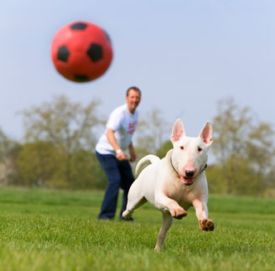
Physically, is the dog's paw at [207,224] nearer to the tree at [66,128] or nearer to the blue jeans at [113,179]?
the blue jeans at [113,179]

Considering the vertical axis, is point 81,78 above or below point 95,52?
below

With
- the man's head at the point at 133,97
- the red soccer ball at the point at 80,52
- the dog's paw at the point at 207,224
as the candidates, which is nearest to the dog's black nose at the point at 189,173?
the dog's paw at the point at 207,224

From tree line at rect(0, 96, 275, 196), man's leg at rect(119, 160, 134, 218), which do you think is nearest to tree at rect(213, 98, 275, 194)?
tree line at rect(0, 96, 275, 196)

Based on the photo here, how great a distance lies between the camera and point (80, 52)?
10.1 meters

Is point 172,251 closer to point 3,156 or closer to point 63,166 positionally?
point 63,166

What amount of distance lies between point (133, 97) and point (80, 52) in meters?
1.46

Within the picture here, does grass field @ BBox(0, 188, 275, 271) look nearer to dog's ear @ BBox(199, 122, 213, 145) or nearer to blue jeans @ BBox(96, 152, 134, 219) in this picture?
dog's ear @ BBox(199, 122, 213, 145)

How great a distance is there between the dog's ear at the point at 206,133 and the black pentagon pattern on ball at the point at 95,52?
4392 millimetres

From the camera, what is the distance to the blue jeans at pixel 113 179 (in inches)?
469

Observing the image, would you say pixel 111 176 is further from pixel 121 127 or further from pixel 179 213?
pixel 179 213

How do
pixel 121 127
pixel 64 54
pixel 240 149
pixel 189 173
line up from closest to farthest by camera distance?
pixel 189 173 < pixel 64 54 < pixel 121 127 < pixel 240 149

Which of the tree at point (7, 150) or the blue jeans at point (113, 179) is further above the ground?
the blue jeans at point (113, 179)

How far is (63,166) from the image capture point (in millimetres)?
61938

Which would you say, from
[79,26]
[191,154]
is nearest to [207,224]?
[191,154]
